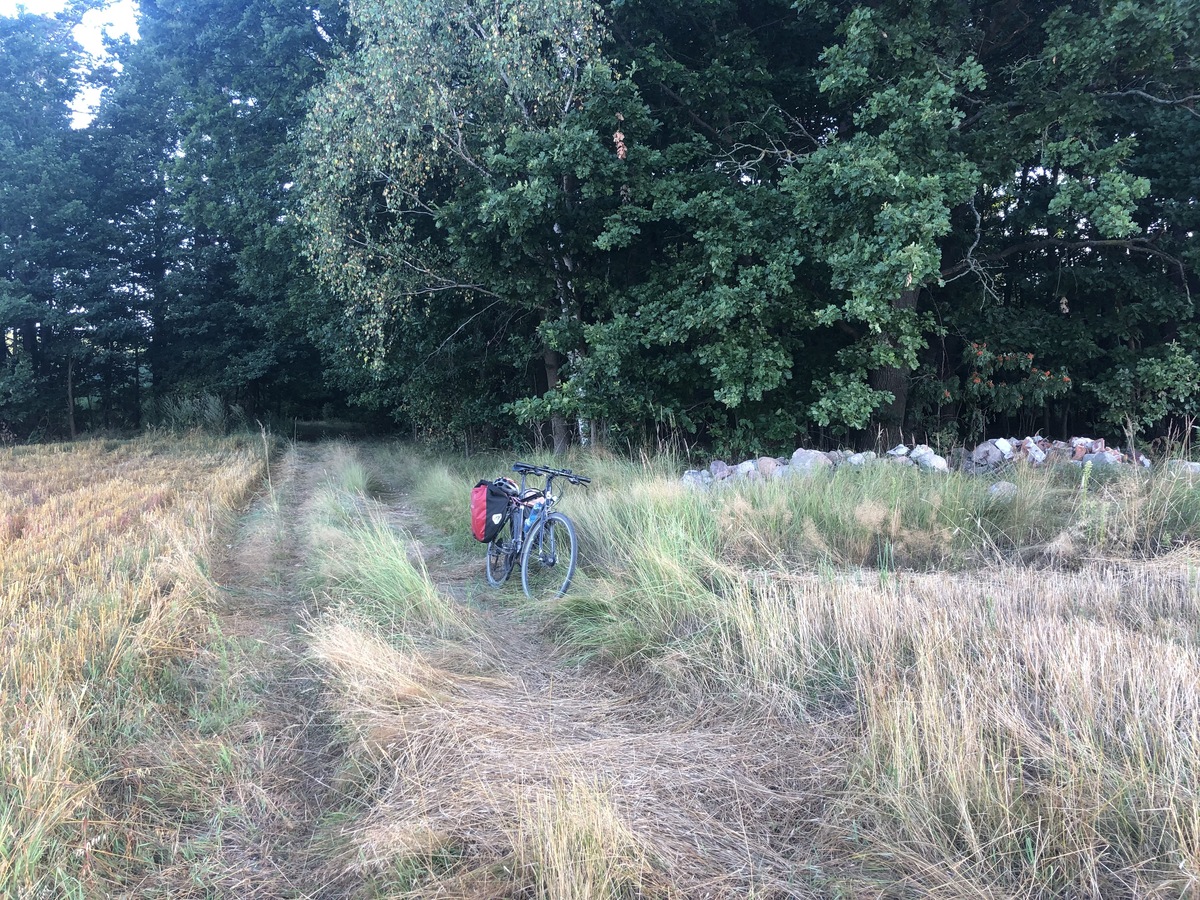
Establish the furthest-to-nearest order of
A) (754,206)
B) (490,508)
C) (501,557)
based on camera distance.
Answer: (754,206) < (501,557) < (490,508)

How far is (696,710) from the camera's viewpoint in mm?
3686

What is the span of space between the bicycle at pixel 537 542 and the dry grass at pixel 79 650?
7.97ft

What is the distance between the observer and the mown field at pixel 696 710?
2.44 meters

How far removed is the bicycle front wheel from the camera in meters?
6.02

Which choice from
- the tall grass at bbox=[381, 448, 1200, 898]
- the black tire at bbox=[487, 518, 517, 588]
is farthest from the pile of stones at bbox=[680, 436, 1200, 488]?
the black tire at bbox=[487, 518, 517, 588]

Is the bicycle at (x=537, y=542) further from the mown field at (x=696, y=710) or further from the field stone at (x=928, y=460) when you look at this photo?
the field stone at (x=928, y=460)

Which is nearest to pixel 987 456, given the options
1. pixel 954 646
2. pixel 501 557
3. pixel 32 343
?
pixel 501 557

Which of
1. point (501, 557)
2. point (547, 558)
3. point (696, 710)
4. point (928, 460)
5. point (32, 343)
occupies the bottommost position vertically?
point (696, 710)

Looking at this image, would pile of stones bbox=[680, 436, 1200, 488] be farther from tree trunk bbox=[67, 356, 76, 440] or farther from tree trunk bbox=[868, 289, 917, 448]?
tree trunk bbox=[67, 356, 76, 440]

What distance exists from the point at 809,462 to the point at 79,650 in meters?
7.37

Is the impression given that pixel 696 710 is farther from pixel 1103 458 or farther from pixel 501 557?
pixel 1103 458

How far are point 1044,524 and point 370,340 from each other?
40.4 ft

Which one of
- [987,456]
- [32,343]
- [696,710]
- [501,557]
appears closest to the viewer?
[696,710]

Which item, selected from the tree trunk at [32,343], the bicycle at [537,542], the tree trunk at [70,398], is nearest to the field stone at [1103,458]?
the bicycle at [537,542]
